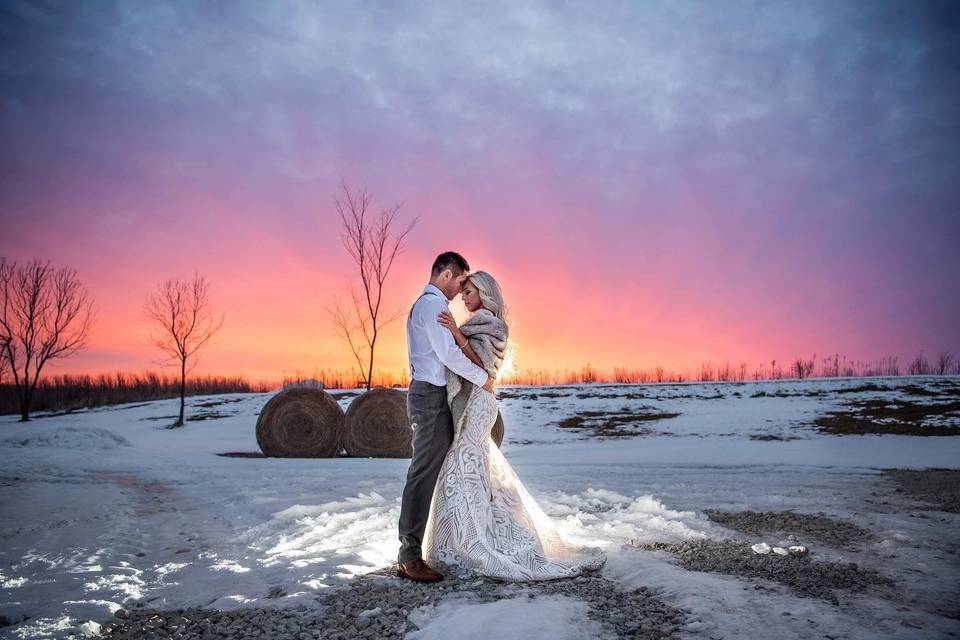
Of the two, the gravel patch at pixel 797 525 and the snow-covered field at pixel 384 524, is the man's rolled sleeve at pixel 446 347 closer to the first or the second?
the snow-covered field at pixel 384 524

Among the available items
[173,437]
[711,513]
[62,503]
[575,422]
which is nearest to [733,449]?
[575,422]

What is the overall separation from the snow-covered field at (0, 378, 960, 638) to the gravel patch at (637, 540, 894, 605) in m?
0.12

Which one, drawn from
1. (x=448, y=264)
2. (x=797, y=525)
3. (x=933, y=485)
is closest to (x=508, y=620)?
(x=448, y=264)

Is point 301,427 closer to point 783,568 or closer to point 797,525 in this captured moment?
point 797,525

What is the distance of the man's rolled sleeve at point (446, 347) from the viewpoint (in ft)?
10.8

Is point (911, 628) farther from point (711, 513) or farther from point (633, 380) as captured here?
point (633, 380)

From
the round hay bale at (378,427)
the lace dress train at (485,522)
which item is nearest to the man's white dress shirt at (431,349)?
the lace dress train at (485,522)

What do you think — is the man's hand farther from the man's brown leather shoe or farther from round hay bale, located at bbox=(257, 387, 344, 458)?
round hay bale, located at bbox=(257, 387, 344, 458)

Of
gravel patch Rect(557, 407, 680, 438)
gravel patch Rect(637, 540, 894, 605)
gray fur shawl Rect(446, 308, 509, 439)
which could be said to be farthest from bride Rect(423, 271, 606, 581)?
gravel patch Rect(557, 407, 680, 438)

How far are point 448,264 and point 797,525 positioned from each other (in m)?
3.59

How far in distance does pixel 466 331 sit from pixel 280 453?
357 inches

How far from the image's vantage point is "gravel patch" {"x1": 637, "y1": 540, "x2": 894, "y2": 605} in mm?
3076

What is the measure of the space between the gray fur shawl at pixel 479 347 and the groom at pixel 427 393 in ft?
→ 0.18

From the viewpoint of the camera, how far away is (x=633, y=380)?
24.0 m
